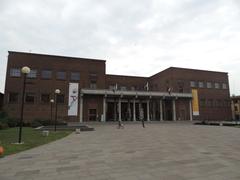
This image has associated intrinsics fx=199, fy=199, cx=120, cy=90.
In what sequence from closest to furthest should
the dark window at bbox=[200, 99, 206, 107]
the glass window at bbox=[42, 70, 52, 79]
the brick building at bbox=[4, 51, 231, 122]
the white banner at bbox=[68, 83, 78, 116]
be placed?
the brick building at bbox=[4, 51, 231, 122] → the white banner at bbox=[68, 83, 78, 116] → the glass window at bbox=[42, 70, 52, 79] → the dark window at bbox=[200, 99, 206, 107]

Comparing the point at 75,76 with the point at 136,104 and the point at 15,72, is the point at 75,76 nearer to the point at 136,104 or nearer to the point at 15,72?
the point at 15,72

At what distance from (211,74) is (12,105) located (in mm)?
41089

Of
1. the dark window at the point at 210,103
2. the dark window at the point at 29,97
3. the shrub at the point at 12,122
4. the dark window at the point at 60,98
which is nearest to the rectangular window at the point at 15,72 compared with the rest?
the dark window at the point at 29,97

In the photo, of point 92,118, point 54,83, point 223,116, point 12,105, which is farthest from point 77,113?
point 223,116

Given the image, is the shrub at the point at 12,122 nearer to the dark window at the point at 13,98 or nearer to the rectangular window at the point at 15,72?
the dark window at the point at 13,98

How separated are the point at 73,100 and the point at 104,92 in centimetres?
554

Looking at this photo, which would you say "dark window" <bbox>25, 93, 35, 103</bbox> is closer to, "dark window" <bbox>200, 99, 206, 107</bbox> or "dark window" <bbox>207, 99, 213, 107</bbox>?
"dark window" <bbox>200, 99, 206, 107</bbox>

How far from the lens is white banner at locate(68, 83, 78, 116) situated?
112 ft

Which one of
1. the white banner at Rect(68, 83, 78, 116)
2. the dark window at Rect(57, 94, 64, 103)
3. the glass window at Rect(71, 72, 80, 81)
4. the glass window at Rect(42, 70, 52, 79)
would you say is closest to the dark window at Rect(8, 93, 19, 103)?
the glass window at Rect(42, 70, 52, 79)

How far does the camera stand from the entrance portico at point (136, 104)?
35594 mm

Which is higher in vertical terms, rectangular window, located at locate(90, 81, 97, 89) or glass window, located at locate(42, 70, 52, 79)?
glass window, located at locate(42, 70, 52, 79)

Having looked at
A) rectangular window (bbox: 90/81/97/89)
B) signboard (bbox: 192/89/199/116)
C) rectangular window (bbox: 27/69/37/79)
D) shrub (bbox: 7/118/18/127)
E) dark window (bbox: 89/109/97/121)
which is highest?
rectangular window (bbox: 27/69/37/79)

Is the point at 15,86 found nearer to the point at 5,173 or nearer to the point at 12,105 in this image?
the point at 12,105

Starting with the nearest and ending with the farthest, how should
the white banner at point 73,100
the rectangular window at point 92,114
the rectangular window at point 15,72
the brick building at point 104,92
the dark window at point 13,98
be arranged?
the dark window at point 13,98 → the rectangular window at point 15,72 → the brick building at point 104,92 → the white banner at point 73,100 → the rectangular window at point 92,114
